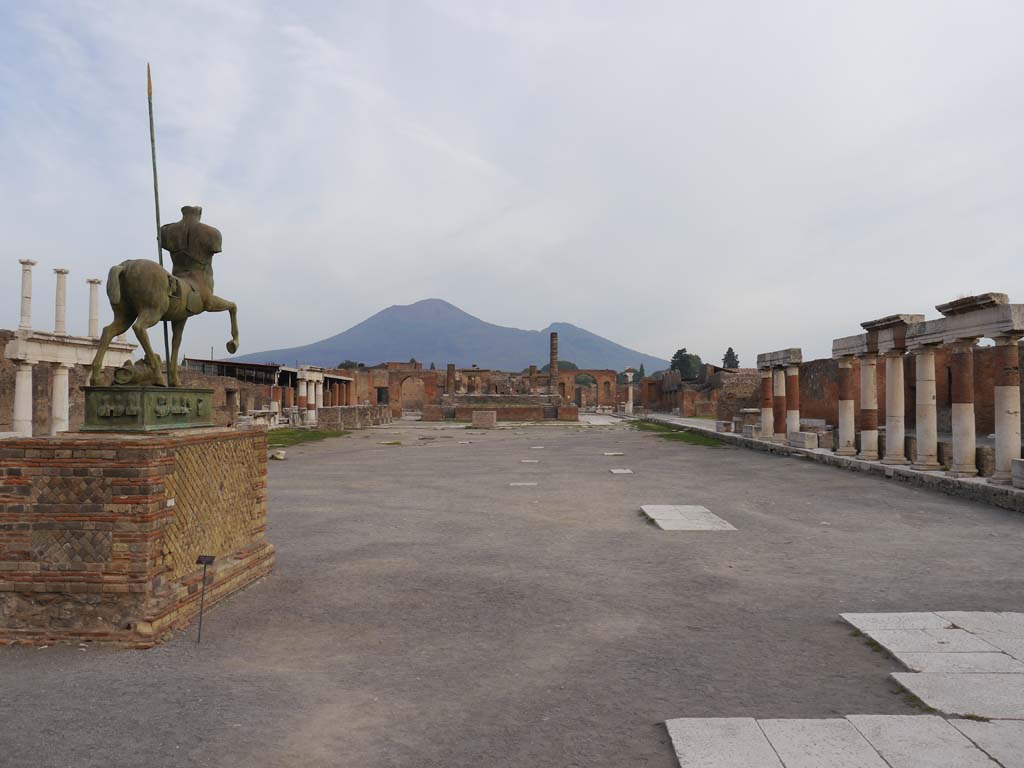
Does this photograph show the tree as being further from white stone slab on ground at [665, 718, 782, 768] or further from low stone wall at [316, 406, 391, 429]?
white stone slab on ground at [665, 718, 782, 768]

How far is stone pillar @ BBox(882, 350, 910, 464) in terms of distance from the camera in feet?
50.7

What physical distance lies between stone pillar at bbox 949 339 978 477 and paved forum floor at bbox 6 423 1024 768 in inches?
116

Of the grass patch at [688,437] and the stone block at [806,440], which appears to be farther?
the grass patch at [688,437]

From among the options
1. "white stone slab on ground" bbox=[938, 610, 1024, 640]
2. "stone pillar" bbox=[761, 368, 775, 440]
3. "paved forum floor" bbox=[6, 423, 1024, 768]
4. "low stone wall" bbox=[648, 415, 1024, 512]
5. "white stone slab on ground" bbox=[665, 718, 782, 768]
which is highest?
"stone pillar" bbox=[761, 368, 775, 440]

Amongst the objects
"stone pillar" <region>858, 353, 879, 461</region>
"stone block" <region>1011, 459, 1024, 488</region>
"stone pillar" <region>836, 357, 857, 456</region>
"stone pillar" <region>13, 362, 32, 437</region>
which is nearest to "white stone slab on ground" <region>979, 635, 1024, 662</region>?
"stone block" <region>1011, 459, 1024, 488</region>

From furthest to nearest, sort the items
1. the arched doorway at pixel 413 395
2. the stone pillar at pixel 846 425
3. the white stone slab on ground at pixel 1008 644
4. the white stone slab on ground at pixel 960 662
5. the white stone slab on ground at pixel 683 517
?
the arched doorway at pixel 413 395
the stone pillar at pixel 846 425
the white stone slab on ground at pixel 683 517
the white stone slab on ground at pixel 1008 644
the white stone slab on ground at pixel 960 662

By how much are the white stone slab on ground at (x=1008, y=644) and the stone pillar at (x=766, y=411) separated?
19.3m

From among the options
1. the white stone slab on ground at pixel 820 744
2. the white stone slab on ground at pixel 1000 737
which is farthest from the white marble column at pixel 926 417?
the white stone slab on ground at pixel 820 744

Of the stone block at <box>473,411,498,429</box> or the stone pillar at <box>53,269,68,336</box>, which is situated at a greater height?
the stone pillar at <box>53,269,68,336</box>

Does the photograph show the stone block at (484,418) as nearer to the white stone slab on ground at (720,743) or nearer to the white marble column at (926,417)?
the white marble column at (926,417)

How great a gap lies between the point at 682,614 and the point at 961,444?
419 inches

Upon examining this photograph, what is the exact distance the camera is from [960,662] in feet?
13.7

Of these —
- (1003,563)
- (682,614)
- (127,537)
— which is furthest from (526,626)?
(1003,563)

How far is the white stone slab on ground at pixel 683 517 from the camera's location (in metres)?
8.78
